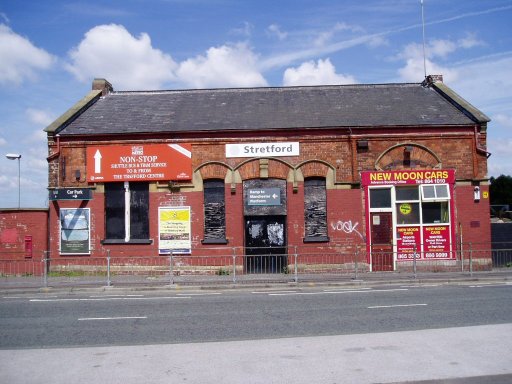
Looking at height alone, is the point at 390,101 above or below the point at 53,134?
above

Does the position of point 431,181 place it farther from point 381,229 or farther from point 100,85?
point 100,85

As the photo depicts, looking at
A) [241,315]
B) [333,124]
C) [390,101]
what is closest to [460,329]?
[241,315]

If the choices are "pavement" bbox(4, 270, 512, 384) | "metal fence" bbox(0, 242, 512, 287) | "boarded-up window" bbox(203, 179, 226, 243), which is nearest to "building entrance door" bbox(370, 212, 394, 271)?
"metal fence" bbox(0, 242, 512, 287)

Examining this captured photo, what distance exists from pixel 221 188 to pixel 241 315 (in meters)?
10.2

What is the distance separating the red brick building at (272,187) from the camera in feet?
69.2

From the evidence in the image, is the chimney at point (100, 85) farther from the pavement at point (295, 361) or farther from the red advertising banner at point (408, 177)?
the pavement at point (295, 361)

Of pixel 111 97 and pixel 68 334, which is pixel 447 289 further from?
pixel 111 97

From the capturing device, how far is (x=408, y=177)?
69.4 ft

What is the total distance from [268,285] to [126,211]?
7.22 m

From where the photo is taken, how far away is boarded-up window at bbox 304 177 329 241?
2119 cm

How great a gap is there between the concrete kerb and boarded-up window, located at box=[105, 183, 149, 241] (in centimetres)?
407

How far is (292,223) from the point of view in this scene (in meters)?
21.0

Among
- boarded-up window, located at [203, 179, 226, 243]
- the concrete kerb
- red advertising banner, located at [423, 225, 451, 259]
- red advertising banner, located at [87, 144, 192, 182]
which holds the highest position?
red advertising banner, located at [87, 144, 192, 182]

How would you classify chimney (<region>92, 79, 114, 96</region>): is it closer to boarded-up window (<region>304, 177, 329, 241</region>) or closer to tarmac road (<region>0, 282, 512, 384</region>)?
boarded-up window (<region>304, 177, 329, 241</region>)
